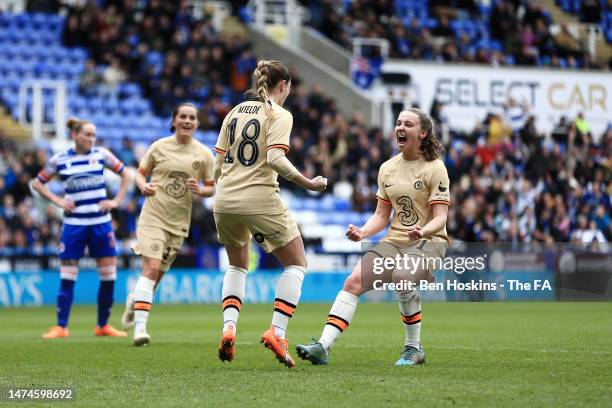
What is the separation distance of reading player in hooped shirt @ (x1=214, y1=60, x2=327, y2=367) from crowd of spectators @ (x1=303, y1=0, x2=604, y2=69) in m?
24.5

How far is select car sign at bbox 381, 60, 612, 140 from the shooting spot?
1280 inches

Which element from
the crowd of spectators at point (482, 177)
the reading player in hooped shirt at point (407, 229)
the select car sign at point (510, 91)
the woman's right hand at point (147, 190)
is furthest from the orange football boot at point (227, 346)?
the select car sign at point (510, 91)

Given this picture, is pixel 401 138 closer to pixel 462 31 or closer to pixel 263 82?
pixel 263 82

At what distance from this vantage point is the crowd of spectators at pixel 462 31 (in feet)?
111

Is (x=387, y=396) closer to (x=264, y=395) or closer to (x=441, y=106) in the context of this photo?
(x=264, y=395)

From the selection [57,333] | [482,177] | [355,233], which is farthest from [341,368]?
[482,177]

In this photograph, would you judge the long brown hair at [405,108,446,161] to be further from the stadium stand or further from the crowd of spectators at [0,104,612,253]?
the stadium stand

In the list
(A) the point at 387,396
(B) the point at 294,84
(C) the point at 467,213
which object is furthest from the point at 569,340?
(B) the point at 294,84

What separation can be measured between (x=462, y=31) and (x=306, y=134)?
9.22 metres

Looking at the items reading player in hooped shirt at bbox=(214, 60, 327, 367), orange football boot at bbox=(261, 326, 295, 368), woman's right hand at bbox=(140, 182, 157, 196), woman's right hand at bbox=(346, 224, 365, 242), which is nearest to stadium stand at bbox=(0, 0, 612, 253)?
woman's right hand at bbox=(140, 182, 157, 196)

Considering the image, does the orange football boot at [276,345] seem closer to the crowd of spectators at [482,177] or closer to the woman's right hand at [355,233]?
the woman's right hand at [355,233]

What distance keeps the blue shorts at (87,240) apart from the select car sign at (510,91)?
20136 mm

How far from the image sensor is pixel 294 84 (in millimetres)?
30219

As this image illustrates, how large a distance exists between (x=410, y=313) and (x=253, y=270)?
15.2m
